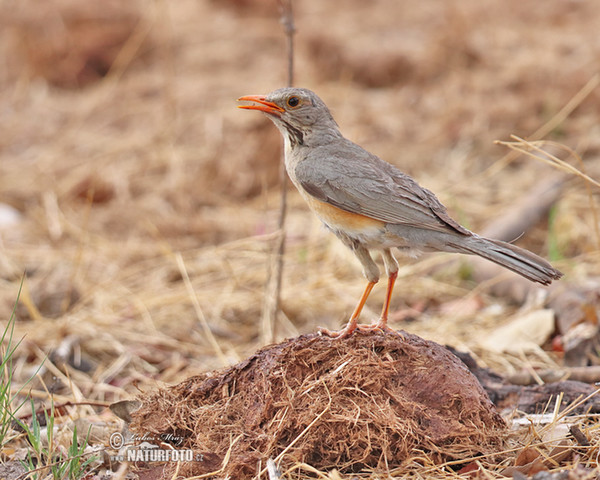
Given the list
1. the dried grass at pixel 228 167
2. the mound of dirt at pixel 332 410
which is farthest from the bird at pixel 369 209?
the dried grass at pixel 228 167

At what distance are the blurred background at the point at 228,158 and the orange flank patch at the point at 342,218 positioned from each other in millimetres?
1262

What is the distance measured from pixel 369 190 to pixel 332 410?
110cm

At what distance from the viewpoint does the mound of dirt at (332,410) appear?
306cm

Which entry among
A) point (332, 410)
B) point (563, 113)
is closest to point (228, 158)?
point (563, 113)

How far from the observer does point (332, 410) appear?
310 centimetres

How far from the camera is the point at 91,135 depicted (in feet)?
32.6

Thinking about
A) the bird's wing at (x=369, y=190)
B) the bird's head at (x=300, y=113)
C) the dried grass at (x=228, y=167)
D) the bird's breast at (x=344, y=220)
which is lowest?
the dried grass at (x=228, y=167)

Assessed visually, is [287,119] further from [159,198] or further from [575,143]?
[575,143]

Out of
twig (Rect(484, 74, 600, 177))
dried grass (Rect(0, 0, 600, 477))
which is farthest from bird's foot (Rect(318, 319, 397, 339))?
twig (Rect(484, 74, 600, 177))

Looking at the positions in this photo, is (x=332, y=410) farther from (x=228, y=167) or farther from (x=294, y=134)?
(x=228, y=167)

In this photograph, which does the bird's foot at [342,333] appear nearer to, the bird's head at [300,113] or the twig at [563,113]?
the bird's head at [300,113]

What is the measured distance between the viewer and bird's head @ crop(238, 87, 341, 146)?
4035 mm

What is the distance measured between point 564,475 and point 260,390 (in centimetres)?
122

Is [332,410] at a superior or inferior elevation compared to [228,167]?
superior
